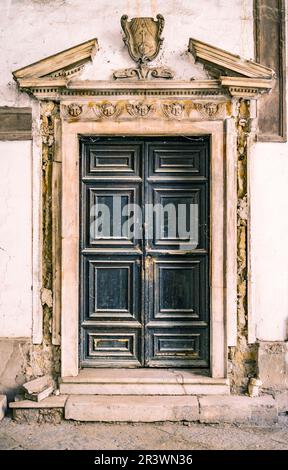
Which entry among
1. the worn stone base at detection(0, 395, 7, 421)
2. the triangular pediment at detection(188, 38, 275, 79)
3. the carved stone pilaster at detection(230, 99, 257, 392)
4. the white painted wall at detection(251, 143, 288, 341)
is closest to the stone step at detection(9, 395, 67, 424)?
the worn stone base at detection(0, 395, 7, 421)

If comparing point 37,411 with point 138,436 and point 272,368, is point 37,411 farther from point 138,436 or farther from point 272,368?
point 272,368

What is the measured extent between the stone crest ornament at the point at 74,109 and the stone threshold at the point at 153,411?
2837mm

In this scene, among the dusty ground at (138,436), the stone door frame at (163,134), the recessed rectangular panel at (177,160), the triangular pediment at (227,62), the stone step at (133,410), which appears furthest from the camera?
the recessed rectangular panel at (177,160)

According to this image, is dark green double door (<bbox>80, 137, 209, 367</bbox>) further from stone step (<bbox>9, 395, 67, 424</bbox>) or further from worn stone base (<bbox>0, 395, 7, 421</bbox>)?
worn stone base (<bbox>0, 395, 7, 421</bbox>)

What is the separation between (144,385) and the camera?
4.41 metres

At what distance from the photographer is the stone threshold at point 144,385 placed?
439 centimetres

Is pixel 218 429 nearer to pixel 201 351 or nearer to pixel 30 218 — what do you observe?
pixel 201 351

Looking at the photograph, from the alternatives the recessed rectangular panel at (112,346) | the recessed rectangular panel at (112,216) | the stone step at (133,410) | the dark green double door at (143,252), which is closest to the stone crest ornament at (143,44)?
the dark green double door at (143,252)

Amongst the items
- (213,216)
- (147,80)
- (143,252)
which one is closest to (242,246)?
(213,216)

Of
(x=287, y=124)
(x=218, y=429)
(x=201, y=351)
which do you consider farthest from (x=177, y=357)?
(x=287, y=124)

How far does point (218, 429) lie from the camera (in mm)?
4109

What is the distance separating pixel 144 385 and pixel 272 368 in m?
1.29

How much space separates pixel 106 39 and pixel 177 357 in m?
3.40

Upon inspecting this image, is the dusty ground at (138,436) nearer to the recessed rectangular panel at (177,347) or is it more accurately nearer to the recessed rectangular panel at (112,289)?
the recessed rectangular panel at (177,347)
